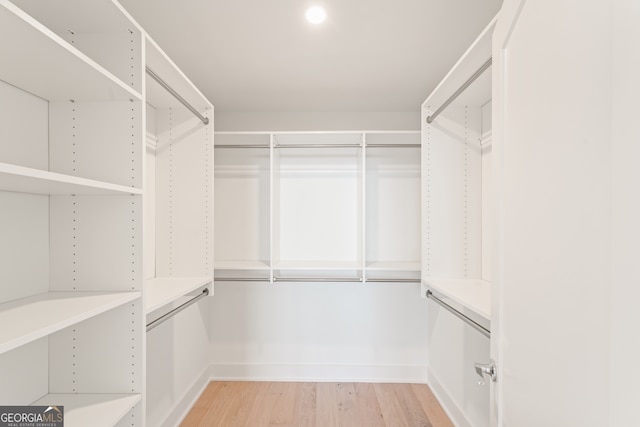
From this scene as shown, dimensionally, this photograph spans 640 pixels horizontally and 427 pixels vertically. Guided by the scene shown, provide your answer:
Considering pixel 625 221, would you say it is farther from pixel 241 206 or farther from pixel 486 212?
pixel 241 206

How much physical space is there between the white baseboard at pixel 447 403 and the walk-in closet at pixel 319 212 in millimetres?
20

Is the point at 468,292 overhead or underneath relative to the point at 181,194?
underneath

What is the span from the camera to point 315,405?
2344mm

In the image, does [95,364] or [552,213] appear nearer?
[552,213]

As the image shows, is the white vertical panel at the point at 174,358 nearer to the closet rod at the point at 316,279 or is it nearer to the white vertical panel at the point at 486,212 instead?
the closet rod at the point at 316,279

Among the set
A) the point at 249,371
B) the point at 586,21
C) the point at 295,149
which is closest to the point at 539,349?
the point at 586,21

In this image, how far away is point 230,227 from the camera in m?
2.77

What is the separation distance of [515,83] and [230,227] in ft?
7.70

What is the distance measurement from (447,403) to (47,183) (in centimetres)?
255

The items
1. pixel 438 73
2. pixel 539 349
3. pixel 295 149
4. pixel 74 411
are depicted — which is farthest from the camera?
pixel 295 149

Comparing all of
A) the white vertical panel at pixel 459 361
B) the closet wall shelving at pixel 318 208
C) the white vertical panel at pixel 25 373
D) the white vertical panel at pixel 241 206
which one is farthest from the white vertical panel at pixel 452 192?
the white vertical panel at pixel 25 373

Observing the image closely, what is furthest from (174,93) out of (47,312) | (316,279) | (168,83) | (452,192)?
(452,192)

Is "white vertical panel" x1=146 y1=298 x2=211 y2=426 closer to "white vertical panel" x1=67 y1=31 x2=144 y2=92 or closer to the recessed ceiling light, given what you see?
"white vertical panel" x1=67 y1=31 x2=144 y2=92

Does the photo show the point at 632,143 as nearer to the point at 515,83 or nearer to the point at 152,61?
the point at 515,83
